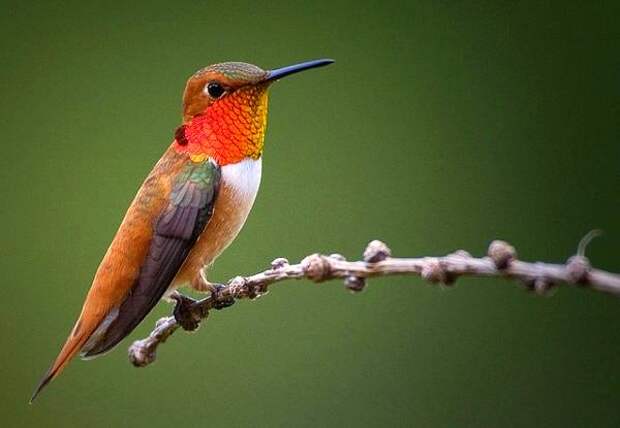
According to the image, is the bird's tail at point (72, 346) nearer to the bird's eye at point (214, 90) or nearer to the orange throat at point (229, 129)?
the orange throat at point (229, 129)

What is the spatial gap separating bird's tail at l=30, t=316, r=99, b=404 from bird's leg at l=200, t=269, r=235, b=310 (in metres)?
0.22

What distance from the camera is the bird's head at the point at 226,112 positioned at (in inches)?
66.0

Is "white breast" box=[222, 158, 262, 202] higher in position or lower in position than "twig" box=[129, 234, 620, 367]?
higher

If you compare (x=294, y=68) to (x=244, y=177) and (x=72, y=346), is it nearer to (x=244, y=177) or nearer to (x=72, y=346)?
(x=244, y=177)

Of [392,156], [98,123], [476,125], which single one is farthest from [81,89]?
[476,125]

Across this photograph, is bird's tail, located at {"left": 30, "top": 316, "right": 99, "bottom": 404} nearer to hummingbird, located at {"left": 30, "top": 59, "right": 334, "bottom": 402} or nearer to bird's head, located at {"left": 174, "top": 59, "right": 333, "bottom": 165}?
hummingbird, located at {"left": 30, "top": 59, "right": 334, "bottom": 402}

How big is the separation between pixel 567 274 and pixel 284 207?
2.43m

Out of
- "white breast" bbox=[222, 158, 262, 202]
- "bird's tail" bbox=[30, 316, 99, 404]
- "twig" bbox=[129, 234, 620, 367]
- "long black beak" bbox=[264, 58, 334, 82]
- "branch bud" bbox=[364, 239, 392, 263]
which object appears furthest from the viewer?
"white breast" bbox=[222, 158, 262, 202]

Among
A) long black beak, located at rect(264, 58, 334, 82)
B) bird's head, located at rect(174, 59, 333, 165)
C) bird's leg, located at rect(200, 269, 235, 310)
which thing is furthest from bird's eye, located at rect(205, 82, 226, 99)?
bird's leg, located at rect(200, 269, 235, 310)

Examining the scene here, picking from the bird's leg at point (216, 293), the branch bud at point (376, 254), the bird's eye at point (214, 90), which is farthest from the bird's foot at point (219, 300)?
the branch bud at point (376, 254)

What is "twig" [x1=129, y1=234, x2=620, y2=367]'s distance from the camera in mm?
748

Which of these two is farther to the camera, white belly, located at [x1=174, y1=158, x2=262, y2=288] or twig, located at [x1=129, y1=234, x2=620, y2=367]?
white belly, located at [x1=174, y1=158, x2=262, y2=288]

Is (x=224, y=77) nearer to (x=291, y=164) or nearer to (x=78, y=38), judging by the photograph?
(x=291, y=164)

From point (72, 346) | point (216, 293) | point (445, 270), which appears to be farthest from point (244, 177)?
point (445, 270)
